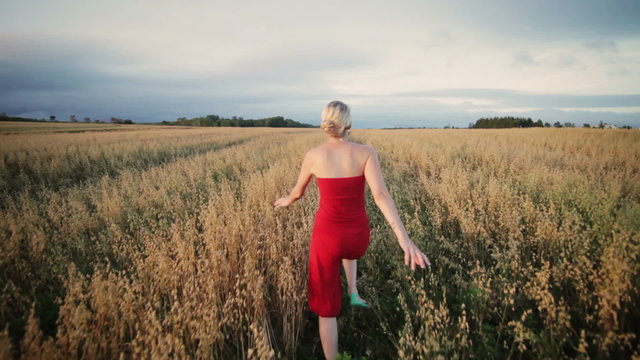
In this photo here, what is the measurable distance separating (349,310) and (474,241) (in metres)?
2.11

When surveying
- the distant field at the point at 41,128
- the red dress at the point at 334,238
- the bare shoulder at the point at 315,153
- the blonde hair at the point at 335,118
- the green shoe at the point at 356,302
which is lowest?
the green shoe at the point at 356,302

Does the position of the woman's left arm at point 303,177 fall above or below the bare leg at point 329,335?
above

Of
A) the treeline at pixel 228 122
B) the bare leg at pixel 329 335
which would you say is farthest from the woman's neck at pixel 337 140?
the treeline at pixel 228 122

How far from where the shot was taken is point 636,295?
2410 millimetres

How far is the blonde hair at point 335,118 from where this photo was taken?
84.6 inches

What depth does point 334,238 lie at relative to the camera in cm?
224

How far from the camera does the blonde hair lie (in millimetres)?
2148

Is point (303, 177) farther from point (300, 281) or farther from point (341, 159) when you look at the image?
point (300, 281)

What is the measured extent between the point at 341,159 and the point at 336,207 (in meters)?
0.39

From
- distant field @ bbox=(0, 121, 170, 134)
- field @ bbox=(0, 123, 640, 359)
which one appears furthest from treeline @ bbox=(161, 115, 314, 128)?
field @ bbox=(0, 123, 640, 359)

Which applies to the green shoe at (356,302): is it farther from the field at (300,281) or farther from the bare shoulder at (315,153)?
the bare shoulder at (315,153)

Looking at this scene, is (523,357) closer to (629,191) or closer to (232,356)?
(232,356)

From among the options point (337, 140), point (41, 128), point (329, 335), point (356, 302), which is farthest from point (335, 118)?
point (41, 128)

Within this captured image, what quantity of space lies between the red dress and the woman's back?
50 millimetres
